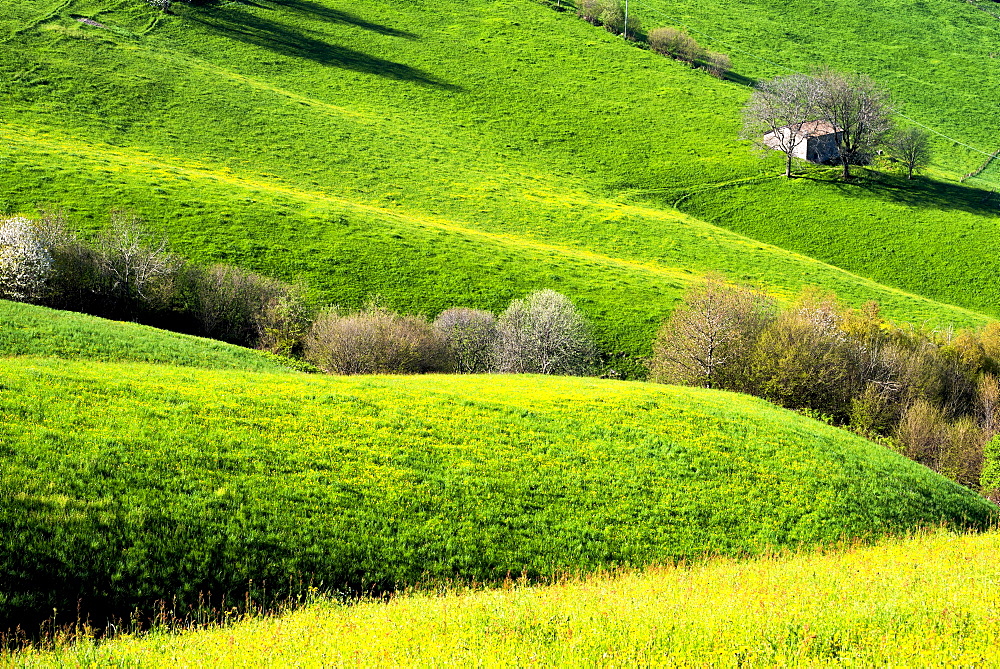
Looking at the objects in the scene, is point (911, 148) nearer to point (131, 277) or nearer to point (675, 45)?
point (675, 45)

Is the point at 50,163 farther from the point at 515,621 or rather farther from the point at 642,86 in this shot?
the point at 642,86

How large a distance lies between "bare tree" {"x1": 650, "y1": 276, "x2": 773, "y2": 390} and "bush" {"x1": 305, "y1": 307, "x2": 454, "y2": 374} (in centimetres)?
1683

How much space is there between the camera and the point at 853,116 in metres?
101

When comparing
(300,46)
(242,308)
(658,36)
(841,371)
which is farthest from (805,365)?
(658,36)

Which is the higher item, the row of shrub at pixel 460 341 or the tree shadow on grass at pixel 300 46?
the tree shadow on grass at pixel 300 46

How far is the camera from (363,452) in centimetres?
2422

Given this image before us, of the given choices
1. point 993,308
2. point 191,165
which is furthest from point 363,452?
point 993,308

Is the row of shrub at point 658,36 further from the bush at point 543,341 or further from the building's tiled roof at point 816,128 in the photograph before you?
the bush at point 543,341

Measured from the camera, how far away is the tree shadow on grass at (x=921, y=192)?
310 ft

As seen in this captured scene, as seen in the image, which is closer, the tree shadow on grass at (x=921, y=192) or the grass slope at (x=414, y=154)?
the grass slope at (x=414, y=154)

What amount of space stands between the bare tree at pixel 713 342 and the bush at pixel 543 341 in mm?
6446

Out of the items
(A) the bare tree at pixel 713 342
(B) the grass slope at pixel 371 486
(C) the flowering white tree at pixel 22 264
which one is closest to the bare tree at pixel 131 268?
(C) the flowering white tree at pixel 22 264

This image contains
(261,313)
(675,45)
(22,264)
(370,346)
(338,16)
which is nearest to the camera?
(22,264)

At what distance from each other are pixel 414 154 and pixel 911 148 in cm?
7156
